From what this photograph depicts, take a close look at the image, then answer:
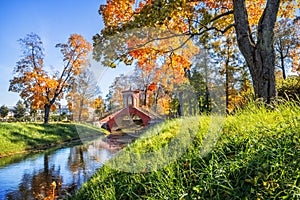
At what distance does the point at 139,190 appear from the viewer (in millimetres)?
2482

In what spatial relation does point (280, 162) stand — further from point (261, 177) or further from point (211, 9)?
point (211, 9)

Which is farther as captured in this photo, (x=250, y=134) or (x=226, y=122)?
(x=226, y=122)

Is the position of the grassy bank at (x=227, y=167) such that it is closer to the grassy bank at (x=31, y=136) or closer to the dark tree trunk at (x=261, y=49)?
the dark tree trunk at (x=261, y=49)

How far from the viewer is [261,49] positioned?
16.0 ft

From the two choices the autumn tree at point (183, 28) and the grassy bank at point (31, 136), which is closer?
the autumn tree at point (183, 28)

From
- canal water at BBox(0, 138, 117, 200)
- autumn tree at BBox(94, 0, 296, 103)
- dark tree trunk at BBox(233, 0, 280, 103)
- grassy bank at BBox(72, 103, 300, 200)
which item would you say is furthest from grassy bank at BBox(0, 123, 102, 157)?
grassy bank at BBox(72, 103, 300, 200)

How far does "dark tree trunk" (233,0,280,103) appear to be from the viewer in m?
4.74

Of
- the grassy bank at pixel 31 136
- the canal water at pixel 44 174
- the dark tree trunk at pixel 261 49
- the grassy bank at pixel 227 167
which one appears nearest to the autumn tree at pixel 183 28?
the dark tree trunk at pixel 261 49

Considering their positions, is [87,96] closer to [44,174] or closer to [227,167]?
[44,174]

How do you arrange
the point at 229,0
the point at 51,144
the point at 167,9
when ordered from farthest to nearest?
the point at 51,144 → the point at 229,0 → the point at 167,9

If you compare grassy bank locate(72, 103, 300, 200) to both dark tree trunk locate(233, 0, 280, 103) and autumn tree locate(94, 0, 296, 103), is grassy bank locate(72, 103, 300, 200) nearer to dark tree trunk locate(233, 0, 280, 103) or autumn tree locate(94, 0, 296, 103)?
dark tree trunk locate(233, 0, 280, 103)

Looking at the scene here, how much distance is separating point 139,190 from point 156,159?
56 cm

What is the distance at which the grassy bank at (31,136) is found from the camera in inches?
414

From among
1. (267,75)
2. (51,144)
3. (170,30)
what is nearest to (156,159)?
(267,75)
